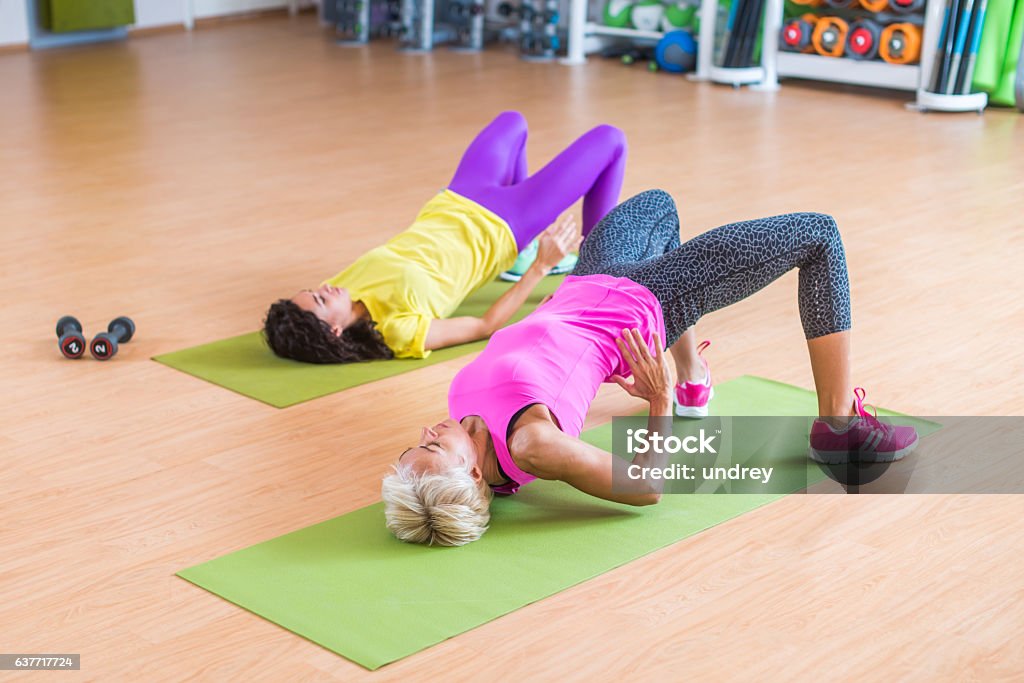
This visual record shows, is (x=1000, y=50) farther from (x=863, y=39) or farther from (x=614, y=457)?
(x=614, y=457)

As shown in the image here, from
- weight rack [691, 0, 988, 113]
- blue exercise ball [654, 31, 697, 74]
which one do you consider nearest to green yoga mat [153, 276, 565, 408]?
weight rack [691, 0, 988, 113]

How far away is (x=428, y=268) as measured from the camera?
3354 mm

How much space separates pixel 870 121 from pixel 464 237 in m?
3.45

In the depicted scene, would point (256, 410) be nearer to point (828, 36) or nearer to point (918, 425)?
point (918, 425)

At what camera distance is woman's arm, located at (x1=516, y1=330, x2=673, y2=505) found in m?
2.26

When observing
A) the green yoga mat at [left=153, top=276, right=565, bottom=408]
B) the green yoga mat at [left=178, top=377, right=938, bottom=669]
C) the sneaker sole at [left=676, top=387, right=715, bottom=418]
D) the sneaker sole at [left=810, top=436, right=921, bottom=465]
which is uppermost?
the sneaker sole at [left=810, top=436, right=921, bottom=465]

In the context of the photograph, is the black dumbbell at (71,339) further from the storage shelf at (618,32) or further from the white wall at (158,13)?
the white wall at (158,13)

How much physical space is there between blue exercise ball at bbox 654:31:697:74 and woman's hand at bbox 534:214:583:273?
4.44 meters

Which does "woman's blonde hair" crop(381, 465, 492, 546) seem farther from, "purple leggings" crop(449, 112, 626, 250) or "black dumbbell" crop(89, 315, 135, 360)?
"purple leggings" crop(449, 112, 626, 250)

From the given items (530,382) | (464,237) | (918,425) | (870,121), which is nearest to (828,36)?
(870,121)

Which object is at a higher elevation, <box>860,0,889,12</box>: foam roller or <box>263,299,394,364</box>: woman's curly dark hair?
<box>860,0,889,12</box>: foam roller

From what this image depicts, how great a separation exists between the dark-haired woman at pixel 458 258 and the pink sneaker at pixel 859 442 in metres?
0.92

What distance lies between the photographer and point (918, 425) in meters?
2.83

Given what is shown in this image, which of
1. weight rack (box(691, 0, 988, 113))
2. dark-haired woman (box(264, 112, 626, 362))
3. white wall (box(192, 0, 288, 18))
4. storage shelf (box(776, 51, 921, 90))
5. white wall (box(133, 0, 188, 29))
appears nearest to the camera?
dark-haired woman (box(264, 112, 626, 362))
